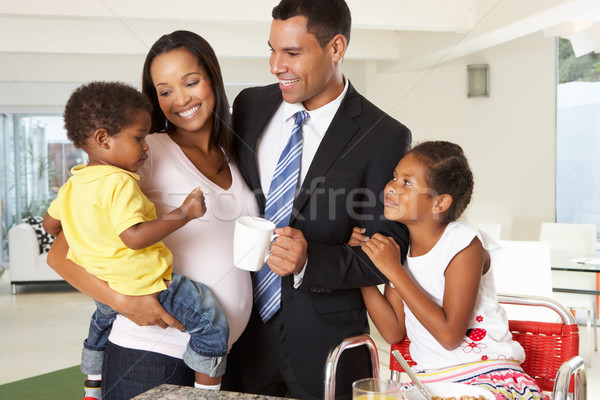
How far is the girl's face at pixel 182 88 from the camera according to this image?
5.90ft

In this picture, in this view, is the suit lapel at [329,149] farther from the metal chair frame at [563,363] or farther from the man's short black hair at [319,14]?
the metal chair frame at [563,363]

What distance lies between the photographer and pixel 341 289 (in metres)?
1.89

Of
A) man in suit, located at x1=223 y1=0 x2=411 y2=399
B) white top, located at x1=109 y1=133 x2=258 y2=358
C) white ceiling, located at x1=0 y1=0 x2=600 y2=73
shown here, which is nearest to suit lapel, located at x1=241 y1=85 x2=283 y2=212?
man in suit, located at x1=223 y1=0 x2=411 y2=399

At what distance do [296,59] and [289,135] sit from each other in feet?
0.82

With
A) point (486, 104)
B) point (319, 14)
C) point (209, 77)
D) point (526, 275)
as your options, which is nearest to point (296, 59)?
point (319, 14)

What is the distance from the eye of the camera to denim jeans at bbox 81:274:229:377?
1646 mm

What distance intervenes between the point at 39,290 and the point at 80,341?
10.2 feet

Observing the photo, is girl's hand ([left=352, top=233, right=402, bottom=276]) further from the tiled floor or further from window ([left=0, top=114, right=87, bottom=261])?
window ([left=0, top=114, right=87, bottom=261])

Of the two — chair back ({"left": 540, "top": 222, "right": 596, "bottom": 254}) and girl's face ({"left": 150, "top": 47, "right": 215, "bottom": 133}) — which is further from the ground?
girl's face ({"left": 150, "top": 47, "right": 215, "bottom": 133})

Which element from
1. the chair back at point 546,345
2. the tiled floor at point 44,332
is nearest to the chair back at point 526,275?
the tiled floor at point 44,332

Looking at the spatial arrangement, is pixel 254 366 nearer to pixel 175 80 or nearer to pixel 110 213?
A: pixel 110 213

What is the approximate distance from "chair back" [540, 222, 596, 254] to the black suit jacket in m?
3.98

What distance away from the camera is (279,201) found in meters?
1.88

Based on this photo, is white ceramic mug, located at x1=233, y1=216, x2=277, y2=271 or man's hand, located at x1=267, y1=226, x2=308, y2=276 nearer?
white ceramic mug, located at x1=233, y1=216, x2=277, y2=271
